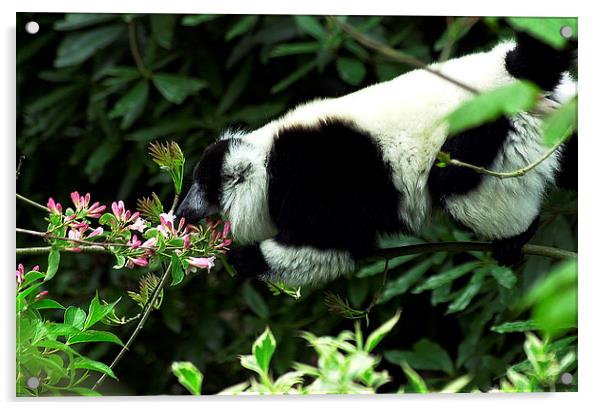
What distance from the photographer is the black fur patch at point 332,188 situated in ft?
6.92

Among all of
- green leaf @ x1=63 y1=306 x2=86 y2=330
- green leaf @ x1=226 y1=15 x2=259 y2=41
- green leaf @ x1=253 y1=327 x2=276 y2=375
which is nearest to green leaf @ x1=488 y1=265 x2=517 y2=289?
green leaf @ x1=253 y1=327 x2=276 y2=375

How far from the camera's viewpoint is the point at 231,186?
7.37ft

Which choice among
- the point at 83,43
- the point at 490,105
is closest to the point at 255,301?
the point at 83,43

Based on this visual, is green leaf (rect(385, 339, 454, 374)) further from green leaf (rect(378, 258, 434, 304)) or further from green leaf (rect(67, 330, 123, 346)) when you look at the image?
green leaf (rect(67, 330, 123, 346))

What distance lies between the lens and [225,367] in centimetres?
304

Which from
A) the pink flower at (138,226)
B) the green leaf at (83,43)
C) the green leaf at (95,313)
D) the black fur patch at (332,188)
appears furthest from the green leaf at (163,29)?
the green leaf at (95,313)

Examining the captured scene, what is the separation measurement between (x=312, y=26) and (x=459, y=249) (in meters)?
0.90

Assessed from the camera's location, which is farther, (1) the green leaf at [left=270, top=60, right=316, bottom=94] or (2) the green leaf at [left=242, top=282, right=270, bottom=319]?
(2) the green leaf at [left=242, top=282, right=270, bottom=319]

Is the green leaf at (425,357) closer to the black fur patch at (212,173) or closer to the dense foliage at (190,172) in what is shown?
the dense foliage at (190,172)

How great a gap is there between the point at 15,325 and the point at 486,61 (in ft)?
4.18

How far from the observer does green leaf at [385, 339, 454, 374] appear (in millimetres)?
2715

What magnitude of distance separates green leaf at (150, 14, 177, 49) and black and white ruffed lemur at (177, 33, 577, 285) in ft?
1.79
